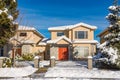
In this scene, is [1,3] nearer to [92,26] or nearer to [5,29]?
[5,29]

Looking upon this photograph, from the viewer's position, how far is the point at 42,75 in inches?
891

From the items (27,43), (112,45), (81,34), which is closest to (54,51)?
(27,43)

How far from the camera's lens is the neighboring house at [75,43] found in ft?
140

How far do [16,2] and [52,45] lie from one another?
1378 centimetres

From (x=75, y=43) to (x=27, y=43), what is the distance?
769 cm

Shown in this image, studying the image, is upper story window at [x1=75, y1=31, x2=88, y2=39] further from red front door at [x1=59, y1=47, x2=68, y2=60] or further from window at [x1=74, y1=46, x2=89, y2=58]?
red front door at [x1=59, y1=47, x2=68, y2=60]

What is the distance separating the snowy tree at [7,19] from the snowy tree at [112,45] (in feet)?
31.3

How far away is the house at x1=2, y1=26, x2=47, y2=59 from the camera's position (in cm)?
4169

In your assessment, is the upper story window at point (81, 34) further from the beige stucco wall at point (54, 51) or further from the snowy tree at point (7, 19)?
the snowy tree at point (7, 19)

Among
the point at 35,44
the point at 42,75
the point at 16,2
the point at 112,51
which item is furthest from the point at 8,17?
the point at 35,44

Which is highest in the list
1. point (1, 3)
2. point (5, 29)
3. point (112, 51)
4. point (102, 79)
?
point (1, 3)

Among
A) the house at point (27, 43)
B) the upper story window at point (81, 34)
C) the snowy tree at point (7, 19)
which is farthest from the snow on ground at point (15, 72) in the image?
the upper story window at point (81, 34)

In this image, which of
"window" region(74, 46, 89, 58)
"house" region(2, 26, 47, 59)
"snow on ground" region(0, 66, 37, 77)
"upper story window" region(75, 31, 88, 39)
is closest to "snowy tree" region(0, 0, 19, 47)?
"snow on ground" region(0, 66, 37, 77)

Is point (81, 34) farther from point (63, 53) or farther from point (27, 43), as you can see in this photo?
point (27, 43)
